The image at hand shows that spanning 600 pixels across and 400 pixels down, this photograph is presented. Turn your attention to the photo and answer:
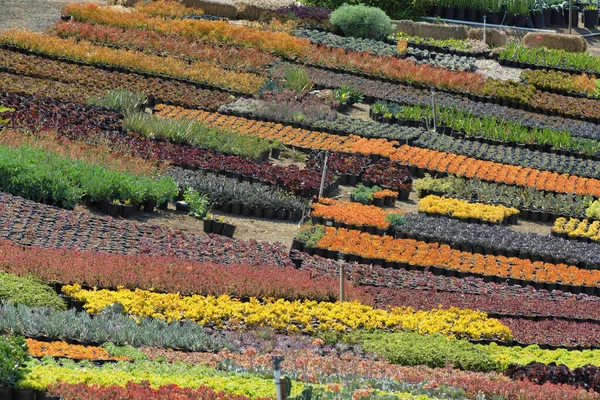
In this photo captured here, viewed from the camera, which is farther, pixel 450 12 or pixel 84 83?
pixel 450 12

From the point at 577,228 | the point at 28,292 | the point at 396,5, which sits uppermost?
the point at 396,5

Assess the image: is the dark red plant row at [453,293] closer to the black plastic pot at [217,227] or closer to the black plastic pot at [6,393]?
the black plastic pot at [217,227]

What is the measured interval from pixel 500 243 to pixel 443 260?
169 centimetres

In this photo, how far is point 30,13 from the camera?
1439 inches

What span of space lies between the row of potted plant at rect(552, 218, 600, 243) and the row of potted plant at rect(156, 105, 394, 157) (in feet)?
14.8

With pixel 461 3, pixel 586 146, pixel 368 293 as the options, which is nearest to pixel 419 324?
Answer: pixel 368 293

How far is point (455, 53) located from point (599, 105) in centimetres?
584

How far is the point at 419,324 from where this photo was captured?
17.1 metres

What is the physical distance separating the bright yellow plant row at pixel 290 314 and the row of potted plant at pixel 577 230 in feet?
21.6

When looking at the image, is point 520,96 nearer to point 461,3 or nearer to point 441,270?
point 461,3

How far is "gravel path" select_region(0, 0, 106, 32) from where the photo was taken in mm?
34938

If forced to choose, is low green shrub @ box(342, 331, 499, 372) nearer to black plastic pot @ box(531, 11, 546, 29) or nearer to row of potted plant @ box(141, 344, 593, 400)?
row of potted plant @ box(141, 344, 593, 400)

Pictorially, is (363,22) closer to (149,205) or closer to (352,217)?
(352,217)

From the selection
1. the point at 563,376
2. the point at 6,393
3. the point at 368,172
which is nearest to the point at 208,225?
the point at 368,172
